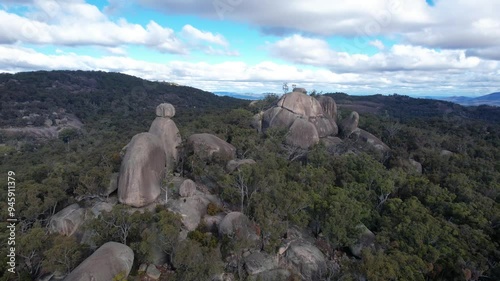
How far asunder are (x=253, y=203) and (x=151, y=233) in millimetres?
6994

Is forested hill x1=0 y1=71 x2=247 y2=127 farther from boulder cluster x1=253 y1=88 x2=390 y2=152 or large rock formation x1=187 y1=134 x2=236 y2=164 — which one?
large rock formation x1=187 y1=134 x2=236 y2=164

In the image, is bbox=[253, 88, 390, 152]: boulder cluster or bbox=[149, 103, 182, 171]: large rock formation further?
bbox=[253, 88, 390, 152]: boulder cluster

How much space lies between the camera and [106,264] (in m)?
14.6

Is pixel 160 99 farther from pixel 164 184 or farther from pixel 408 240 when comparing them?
pixel 408 240

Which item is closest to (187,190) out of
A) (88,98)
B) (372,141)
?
(372,141)

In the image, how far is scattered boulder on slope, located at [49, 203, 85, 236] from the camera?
19719 mm

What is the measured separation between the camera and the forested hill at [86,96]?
84.4 meters

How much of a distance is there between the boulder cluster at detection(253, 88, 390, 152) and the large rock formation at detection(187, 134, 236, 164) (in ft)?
35.0

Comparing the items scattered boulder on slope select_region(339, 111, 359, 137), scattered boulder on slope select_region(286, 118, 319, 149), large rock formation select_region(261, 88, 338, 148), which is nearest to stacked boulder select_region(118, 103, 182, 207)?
scattered boulder on slope select_region(286, 118, 319, 149)

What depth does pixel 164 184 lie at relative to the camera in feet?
72.0

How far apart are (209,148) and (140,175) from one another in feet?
24.5

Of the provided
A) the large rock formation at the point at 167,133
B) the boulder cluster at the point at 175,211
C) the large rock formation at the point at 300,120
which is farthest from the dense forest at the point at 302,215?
the large rock formation at the point at 300,120

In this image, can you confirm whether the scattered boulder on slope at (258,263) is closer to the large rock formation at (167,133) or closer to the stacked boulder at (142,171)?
the stacked boulder at (142,171)

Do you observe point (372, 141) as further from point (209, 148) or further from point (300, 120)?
point (209, 148)
